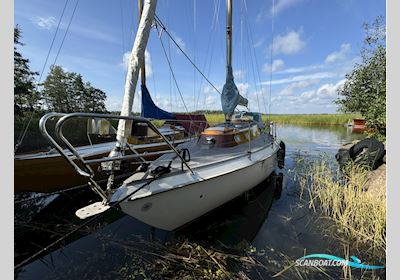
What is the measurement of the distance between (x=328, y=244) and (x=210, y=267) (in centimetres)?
228

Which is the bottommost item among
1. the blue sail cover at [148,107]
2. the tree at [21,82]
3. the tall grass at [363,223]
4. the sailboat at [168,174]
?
the tall grass at [363,223]

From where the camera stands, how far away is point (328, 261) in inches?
136

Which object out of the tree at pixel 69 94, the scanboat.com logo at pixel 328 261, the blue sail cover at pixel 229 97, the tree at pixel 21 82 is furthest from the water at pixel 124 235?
the tree at pixel 69 94

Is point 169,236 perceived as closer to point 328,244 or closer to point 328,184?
point 328,244

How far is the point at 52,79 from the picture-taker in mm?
32156

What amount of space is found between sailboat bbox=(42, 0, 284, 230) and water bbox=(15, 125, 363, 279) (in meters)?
0.54

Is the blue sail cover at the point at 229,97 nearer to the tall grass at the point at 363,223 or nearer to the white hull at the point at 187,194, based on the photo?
the white hull at the point at 187,194

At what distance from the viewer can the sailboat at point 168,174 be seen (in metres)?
2.82

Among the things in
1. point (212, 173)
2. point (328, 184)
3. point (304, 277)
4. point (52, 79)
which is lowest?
point (304, 277)

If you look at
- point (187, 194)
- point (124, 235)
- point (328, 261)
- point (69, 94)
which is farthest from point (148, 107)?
point (69, 94)

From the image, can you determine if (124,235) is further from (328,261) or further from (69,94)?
(69,94)

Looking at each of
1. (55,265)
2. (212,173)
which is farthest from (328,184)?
(55,265)

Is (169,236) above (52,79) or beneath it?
beneath

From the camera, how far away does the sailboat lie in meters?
2.82
